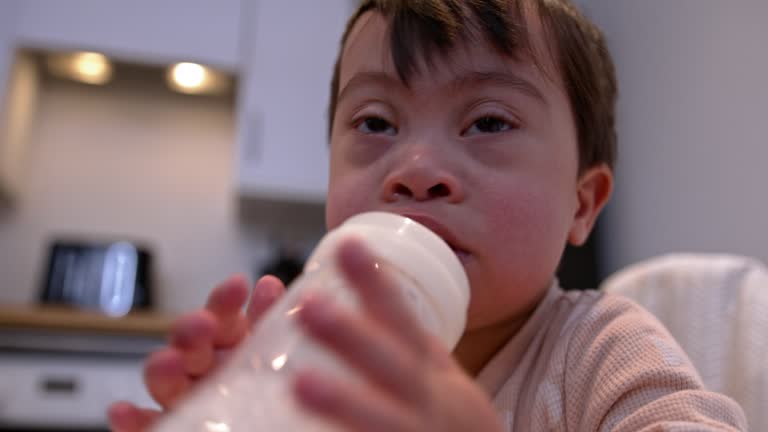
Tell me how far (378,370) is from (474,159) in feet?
1.30

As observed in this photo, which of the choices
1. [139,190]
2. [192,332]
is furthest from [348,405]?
[139,190]

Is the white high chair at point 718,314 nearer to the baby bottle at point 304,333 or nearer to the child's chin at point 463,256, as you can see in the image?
the child's chin at point 463,256

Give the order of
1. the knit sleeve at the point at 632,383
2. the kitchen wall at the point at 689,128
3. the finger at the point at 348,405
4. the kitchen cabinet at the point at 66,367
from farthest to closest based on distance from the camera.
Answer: the kitchen cabinet at the point at 66,367
the kitchen wall at the point at 689,128
the knit sleeve at the point at 632,383
the finger at the point at 348,405

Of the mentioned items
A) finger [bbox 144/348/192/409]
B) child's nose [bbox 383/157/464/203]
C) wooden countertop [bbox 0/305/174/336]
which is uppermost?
child's nose [bbox 383/157/464/203]

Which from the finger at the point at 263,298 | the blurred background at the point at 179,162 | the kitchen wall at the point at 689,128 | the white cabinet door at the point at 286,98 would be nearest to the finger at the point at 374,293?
the finger at the point at 263,298

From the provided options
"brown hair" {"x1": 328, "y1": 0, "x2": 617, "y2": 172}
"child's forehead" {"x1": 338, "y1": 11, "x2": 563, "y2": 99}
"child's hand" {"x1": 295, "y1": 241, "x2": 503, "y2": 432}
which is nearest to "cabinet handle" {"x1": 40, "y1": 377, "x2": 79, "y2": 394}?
"brown hair" {"x1": 328, "y1": 0, "x2": 617, "y2": 172}

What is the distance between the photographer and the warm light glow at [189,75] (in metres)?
2.75

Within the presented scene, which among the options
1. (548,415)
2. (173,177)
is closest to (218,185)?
(173,177)

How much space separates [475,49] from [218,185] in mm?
2395

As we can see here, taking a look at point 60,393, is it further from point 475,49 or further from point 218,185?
point 475,49

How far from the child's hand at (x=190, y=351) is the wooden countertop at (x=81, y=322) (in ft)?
5.58

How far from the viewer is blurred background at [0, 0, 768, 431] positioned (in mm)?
2078

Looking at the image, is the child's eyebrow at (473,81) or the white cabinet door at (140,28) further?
the white cabinet door at (140,28)

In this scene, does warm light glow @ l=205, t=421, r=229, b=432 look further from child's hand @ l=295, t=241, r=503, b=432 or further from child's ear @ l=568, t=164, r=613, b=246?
child's ear @ l=568, t=164, r=613, b=246
